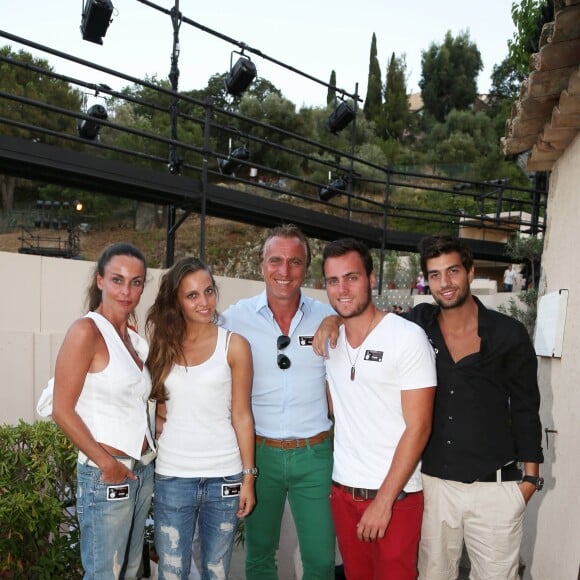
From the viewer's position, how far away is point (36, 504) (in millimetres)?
2885

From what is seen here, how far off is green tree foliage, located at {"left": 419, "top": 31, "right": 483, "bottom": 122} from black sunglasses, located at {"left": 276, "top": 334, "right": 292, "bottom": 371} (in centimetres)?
4086

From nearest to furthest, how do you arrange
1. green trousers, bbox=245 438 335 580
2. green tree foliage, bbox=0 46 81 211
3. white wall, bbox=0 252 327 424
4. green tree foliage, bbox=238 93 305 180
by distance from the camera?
green trousers, bbox=245 438 335 580 → white wall, bbox=0 252 327 424 → green tree foliage, bbox=0 46 81 211 → green tree foliage, bbox=238 93 305 180

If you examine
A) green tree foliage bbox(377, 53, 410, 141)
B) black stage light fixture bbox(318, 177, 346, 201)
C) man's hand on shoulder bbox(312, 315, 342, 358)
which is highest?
green tree foliage bbox(377, 53, 410, 141)

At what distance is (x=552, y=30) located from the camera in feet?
8.93

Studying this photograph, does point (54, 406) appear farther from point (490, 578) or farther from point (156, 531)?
point (490, 578)

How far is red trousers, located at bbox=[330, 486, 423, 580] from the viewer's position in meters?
Answer: 2.34

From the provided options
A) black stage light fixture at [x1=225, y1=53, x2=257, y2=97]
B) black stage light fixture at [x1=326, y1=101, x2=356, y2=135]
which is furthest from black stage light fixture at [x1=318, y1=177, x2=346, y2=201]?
black stage light fixture at [x1=225, y1=53, x2=257, y2=97]

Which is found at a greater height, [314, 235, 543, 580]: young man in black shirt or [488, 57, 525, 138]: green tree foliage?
[488, 57, 525, 138]: green tree foliage

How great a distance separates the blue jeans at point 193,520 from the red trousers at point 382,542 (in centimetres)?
45

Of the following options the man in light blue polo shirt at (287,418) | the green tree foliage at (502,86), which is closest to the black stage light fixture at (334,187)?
the man in light blue polo shirt at (287,418)

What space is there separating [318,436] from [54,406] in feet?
3.80

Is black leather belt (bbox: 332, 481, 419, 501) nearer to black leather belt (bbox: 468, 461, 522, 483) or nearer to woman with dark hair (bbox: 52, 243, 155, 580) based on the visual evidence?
black leather belt (bbox: 468, 461, 522, 483)

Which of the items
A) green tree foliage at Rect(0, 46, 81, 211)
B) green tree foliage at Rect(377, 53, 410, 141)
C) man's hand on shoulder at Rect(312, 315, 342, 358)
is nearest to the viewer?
man's hand on shoulder at Rect(312, 315, 342, 358)

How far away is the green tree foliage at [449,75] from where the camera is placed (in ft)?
Result: 135
